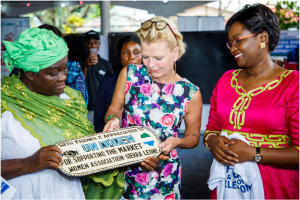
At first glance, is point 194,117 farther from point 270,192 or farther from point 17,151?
point 17,151

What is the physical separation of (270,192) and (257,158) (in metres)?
0.24

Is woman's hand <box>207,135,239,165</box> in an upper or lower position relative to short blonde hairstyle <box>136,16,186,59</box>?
lower

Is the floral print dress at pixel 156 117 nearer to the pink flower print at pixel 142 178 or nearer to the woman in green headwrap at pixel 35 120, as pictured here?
the pink flower print at pixel 142 178

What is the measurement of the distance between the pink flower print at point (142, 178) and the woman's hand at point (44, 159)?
605 millimetres

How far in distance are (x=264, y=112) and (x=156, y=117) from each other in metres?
0.65

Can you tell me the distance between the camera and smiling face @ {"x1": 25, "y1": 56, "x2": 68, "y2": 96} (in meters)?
1.67

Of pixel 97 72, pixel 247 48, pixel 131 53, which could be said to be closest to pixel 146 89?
pixel 247 48

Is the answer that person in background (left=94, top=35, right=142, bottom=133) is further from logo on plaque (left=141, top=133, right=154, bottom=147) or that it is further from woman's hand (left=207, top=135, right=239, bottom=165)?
woman's hand (left=207, top=135, right=239, bottom=165)

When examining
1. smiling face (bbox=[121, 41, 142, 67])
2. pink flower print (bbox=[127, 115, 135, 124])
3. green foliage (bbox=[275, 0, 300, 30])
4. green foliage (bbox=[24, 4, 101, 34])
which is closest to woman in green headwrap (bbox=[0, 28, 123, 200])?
pink flower print (bbox=[127, 115, 135, 124])

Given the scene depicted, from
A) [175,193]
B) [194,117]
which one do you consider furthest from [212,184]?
[194,117]

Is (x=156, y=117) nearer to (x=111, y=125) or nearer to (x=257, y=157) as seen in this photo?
(x=111, y=125)

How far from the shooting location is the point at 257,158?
1651 mm

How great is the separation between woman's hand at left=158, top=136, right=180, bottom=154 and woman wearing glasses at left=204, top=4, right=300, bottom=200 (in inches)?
9.2

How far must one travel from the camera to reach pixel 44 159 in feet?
4.87
